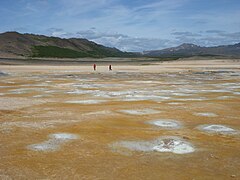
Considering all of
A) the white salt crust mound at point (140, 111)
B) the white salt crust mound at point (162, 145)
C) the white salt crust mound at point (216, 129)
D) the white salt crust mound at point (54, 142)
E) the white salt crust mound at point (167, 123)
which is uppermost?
the white salt crust mound at point (54, 142)

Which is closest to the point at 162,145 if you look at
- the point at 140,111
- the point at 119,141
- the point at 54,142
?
the point at 119,141

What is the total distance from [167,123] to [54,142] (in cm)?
450

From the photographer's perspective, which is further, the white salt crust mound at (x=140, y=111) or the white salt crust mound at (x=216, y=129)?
the white salt crust mound at (x=140, y=111)

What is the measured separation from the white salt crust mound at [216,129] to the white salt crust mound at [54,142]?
4.31 m

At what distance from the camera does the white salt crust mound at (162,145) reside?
9138 millimetres

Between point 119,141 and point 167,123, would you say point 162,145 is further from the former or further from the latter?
point 167,123

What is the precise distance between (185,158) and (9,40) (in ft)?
554

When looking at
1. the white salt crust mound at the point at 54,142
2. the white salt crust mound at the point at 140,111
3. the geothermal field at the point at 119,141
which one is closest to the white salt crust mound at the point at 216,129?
the geothermal field at the point at 119,141

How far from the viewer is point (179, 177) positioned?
723 cm

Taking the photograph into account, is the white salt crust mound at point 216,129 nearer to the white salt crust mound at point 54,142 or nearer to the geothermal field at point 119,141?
the geothermal field at point 119,141

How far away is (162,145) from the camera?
961 centimetres

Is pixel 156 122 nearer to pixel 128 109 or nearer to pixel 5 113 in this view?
pixel 128 109

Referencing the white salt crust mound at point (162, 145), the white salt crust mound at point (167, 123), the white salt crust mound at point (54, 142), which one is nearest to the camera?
the white salt crust mound at point (162, 145)

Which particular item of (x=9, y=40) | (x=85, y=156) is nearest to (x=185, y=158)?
(x=85, y=156)
